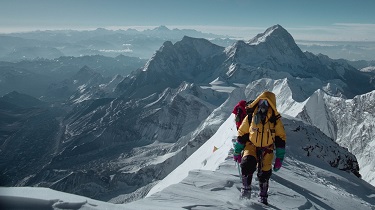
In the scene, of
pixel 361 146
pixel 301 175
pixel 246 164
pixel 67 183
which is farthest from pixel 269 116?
pixel 67 183

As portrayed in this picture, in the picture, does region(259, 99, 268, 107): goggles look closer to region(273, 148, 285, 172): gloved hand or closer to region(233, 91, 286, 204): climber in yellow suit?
region(233, 91, 286, 204): climber in yellow suit

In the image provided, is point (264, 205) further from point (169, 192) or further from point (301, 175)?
point (301, 175)

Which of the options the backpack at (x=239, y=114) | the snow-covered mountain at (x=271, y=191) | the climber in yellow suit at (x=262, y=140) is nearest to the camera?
the snow-covered mountain at (x=271, y=191)

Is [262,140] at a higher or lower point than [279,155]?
higher

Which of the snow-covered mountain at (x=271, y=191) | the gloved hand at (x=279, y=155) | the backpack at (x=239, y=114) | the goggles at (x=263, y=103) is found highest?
the goggles at (x=263, y=103)

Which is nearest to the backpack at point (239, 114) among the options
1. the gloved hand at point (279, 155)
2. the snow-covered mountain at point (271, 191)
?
the gloved hand at point (279, 155)

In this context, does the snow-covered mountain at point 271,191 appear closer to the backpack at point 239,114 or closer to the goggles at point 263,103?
the backpack at point 239,114

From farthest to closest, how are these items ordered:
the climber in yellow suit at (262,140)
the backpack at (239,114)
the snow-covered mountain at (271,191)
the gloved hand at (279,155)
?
the backpack at (239,114) < the gloved hand at (279,155) < the climber in yellow suit at (262,140) < the snow-covered mountain at (271,191)

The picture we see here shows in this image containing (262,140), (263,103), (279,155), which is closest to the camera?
(262,140)

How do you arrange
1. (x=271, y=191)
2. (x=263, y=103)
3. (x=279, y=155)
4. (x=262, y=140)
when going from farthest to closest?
(x=271, y=191) < (x=279, y=155) < (x=263, y=103) < (x=262, y=140)

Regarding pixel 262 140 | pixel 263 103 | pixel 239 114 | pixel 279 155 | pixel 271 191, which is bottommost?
pixel 271 191

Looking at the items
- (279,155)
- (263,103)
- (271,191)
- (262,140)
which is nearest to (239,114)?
(263,103)

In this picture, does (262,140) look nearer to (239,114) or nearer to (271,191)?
(239,114)
